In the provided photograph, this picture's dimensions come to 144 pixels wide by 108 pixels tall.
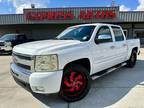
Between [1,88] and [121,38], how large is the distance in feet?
14.1

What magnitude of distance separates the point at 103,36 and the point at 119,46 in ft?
4.20

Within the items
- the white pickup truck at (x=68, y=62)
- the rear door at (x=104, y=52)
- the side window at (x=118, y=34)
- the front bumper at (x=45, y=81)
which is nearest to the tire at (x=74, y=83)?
the white pickup truck at (x=68, y=62)

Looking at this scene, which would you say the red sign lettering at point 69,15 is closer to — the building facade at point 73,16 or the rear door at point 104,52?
the building facade at point 73,16

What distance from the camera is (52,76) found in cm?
354

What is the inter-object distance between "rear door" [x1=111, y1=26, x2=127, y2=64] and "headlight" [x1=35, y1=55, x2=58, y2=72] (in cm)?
276

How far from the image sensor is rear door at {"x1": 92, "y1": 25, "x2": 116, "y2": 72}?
4742 millimetres

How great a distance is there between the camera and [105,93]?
4621 millimetres

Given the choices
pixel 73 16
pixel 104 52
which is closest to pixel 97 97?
pixel 104 52

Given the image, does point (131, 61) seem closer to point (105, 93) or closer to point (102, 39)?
→ point (102, 39)

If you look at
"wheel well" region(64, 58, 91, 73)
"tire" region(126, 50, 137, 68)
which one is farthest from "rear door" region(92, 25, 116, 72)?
"tire" region(126, 50, 137, 68)

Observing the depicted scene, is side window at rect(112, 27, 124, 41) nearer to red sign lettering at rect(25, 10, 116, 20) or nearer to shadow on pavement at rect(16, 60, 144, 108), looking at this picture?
shadow on pavement at rect(16, 60, 144, 108)

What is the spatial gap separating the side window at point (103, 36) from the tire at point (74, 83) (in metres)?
1.02

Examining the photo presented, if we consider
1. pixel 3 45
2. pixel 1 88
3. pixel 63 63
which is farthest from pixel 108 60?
pixel 3 45

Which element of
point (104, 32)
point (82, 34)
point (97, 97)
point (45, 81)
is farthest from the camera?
point (104, 32)
